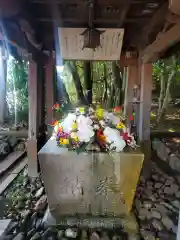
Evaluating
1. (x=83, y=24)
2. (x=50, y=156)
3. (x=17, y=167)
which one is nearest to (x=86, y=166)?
(x=50, y=156)

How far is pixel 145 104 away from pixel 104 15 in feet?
5.08

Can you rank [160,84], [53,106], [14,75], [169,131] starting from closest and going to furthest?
[53,106] → [169,131] → [160,84] → [14,75]

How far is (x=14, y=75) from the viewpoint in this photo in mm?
6316

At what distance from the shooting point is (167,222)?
231cm

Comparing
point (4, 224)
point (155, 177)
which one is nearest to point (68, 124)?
point (4, 224)

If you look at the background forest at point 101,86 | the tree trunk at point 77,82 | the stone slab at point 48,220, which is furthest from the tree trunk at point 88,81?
the stone slab at point 48,220

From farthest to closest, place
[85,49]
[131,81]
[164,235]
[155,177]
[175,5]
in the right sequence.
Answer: [131,81] → [155,177] → [85,49] → [164,235] → [175,5]

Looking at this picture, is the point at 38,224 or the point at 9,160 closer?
the point at 38,224

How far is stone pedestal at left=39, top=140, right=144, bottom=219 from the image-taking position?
2059 mm

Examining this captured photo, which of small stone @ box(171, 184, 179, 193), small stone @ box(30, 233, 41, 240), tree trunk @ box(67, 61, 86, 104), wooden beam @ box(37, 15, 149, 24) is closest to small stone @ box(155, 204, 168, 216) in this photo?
small stone @ box(171, 184, 179, 193)

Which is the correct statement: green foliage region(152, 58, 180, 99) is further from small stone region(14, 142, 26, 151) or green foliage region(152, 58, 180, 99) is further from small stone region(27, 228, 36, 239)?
small stone region(27, 228, 36, 239)

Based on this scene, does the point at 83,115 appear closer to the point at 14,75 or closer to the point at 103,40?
the point at 103,40

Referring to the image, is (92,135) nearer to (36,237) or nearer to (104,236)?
(104,236)

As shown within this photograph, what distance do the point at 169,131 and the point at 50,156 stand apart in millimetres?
3775
